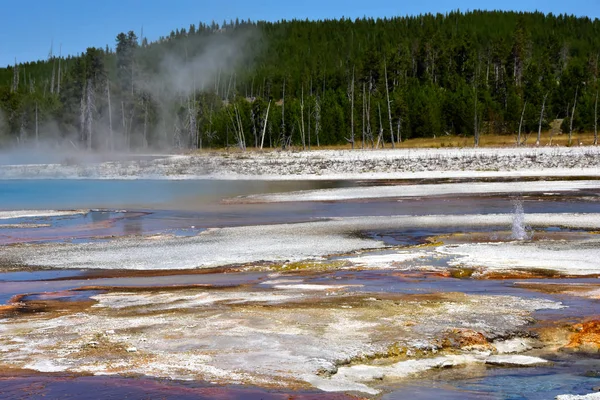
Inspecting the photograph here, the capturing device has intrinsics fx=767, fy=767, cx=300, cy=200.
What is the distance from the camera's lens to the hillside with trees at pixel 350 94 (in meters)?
95.4

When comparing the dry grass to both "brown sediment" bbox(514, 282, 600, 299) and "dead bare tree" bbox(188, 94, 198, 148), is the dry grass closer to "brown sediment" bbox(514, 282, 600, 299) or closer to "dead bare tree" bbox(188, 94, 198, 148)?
"dead bare tree" bbox(188, 94, 198, 148)

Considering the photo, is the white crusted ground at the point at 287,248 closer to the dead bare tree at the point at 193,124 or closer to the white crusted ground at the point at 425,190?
the white crusted ground at the point at 425,190

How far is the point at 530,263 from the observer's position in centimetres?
1678

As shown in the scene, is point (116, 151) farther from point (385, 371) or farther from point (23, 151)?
point (385, 371)

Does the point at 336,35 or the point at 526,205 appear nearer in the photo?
the point at 526,205

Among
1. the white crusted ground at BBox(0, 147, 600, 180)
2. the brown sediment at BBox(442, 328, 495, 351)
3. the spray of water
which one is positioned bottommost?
the spray of water

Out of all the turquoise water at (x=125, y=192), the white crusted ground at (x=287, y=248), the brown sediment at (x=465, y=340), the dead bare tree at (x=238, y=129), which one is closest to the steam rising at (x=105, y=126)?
the dead bare tree at (x=238, y=129)

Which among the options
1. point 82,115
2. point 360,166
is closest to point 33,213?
point 360,166

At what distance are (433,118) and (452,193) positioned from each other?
203ft

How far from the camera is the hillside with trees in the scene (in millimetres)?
95438

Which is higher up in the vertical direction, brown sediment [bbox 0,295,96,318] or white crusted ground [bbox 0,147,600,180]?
white crusted ground [bbox 0,147,600,180]

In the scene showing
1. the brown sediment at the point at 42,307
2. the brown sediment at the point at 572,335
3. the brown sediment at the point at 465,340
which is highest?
the brown sediment at the point at 42,307

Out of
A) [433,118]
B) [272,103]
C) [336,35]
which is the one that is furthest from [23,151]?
[336,35]

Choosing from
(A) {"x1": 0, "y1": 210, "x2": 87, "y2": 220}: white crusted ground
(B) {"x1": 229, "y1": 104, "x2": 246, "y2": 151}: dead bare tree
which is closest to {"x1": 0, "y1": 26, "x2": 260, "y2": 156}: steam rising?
(B) {"x1": 229, "y1": 104, "x2": 246, "y2": 151}: dead bare tree
